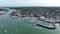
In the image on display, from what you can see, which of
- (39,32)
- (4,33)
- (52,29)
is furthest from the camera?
(52,29)

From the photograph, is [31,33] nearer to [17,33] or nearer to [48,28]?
[17,33]

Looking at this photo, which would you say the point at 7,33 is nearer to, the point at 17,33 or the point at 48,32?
the point at 17,33

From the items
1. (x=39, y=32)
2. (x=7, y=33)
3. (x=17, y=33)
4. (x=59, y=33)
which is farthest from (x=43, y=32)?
(x=7, y=33)

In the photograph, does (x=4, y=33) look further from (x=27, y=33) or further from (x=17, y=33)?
(x=27, y=33)

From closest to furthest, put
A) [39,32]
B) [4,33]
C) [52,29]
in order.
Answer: [4,33] < [39,32] < [52,29]

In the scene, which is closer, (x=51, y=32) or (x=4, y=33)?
(x=4, y=33)

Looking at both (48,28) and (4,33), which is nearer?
(4,33)

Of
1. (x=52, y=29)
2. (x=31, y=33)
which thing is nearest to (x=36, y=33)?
(x=31, y=33)
